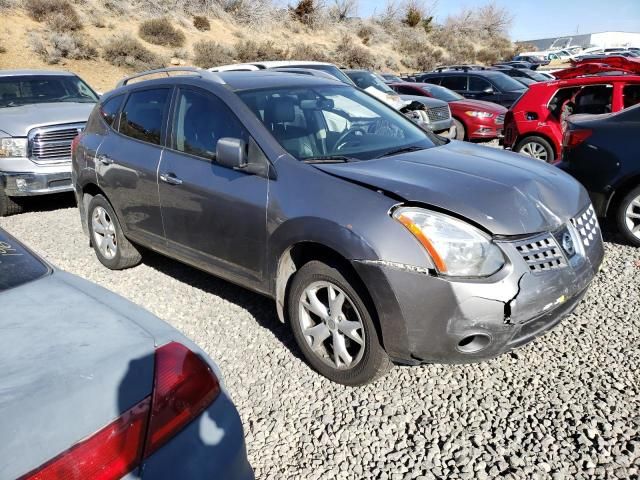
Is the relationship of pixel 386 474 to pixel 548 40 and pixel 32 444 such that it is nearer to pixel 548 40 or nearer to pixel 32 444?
pixel 32 444

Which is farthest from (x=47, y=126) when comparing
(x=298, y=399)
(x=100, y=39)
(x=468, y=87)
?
(x=100, y=39)

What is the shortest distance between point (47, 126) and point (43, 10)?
25028mm

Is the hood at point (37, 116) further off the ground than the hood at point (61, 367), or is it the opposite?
the hood at point (61, 367)

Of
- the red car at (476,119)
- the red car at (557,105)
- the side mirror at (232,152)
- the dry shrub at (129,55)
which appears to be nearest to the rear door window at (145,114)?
the side mirror at (232,152)

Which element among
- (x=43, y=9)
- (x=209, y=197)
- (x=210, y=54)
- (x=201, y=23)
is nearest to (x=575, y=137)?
(x=209, y=197)

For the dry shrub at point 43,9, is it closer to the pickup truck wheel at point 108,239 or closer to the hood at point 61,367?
the pickup truck wheel at point 108,239

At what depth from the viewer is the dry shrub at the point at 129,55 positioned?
1027 inches

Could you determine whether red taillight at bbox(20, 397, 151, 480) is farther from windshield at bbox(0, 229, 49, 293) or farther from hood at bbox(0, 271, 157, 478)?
windshield at bbox(0, 229, 49, 293)

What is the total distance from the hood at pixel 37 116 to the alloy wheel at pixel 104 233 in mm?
2745

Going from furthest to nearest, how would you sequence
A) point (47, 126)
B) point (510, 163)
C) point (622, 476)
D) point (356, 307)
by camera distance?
point (47, 126) < point (510, 163) < point (356, 307) < point (622, 476)

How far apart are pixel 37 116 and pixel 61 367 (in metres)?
6.72

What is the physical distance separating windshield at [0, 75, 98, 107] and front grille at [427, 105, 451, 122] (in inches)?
242

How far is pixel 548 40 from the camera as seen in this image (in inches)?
2768

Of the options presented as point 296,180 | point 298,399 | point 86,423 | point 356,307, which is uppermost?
point 296,180
